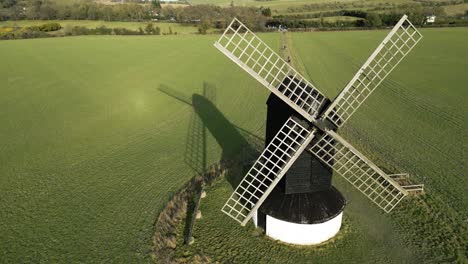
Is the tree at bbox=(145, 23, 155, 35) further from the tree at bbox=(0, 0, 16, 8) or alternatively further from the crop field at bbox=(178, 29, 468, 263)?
the tree at bbox=(0, 0, 16, 8)

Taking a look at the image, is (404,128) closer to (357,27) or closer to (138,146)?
(138,146)

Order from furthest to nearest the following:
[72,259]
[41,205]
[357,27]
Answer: [357,27], [41,205], [72,259]

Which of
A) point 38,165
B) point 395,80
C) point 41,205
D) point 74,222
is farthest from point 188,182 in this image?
point 395,80

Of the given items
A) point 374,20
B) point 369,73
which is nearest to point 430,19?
point 374,20

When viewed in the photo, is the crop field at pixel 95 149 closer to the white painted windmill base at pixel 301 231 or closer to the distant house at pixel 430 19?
the white painted windmill base at pixel 301 231

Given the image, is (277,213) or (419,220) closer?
(277,213)

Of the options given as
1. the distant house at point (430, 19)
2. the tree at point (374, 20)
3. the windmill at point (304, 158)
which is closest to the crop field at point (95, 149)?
the windmill at point (304, 158)
